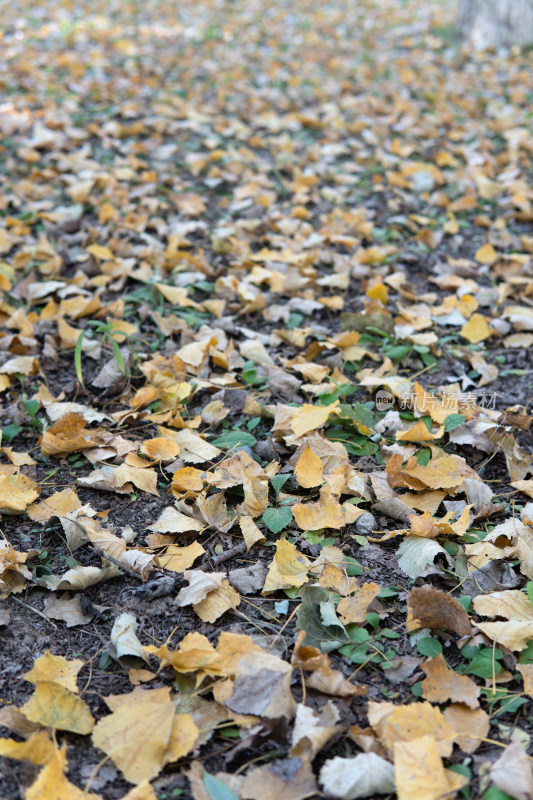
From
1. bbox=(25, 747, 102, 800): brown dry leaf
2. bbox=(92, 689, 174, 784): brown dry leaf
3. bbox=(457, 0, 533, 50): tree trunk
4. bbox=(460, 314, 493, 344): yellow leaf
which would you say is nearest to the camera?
bbox=(25, 747, 102, 800): brown dry leaf

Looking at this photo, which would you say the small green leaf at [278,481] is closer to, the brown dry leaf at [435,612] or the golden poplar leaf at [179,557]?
the golden poplar leaf at [179,557]

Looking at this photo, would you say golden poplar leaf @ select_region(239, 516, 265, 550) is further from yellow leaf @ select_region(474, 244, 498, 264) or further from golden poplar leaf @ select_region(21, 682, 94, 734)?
yellow leaf @ select_region(474, 244, 498, 264)

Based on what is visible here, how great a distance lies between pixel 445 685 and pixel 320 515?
21.2 inches

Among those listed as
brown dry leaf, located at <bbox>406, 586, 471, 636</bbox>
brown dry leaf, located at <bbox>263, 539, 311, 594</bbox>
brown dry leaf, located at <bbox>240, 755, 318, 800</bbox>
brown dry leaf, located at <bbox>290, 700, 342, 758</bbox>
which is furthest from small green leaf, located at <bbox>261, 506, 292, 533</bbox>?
brown dry leaf, located at <bbox>240, 755, 318, 800</bbox>

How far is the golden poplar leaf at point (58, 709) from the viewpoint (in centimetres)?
128

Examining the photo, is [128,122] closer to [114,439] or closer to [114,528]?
[114,439]

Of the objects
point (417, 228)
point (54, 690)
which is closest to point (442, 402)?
point (54, 690)

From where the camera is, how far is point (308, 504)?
1.77 m

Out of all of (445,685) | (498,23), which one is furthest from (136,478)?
(498,23)

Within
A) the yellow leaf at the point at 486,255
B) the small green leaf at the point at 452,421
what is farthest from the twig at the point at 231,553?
the yellow leaf at the point at 486,255

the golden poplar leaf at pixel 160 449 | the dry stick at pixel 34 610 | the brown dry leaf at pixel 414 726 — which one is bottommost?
the brown dry leaf at pixel 414 726

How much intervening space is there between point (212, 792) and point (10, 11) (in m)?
8.64

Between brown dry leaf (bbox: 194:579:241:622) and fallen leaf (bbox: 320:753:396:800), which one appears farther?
brown dry leaf (bbox: 194:579:241:622)

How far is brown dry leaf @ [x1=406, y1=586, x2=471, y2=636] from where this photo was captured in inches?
56.4
